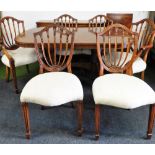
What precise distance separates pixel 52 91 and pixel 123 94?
0.54 m

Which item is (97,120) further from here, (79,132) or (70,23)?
(70,23)

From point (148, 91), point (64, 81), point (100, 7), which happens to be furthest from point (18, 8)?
point (148, 91)

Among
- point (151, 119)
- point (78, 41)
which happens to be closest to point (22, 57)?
point (78, 41)

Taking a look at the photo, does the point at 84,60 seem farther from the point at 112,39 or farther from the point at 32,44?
the point at 32,44

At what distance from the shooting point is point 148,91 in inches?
59.4

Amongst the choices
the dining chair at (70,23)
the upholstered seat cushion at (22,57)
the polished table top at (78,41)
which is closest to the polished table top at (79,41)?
the polished table top at (78,41)

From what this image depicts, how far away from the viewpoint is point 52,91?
4.95 ft

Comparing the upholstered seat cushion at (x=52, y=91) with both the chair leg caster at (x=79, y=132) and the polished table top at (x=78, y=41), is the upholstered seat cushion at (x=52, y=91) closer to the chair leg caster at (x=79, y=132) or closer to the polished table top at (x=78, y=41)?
the chair leg caster at (x=79, y=132)

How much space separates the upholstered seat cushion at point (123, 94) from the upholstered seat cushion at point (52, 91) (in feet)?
0.55

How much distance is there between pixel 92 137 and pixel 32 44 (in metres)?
1.08

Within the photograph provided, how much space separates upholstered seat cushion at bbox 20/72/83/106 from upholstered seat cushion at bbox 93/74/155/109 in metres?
0.17

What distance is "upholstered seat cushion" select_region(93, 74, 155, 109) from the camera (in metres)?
1.43

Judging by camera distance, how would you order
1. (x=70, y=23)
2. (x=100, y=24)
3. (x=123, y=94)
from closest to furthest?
(x=123, y=94)
(x=100, y=24)
(x=70, y=23)

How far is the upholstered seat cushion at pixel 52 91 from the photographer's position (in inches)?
57.7
